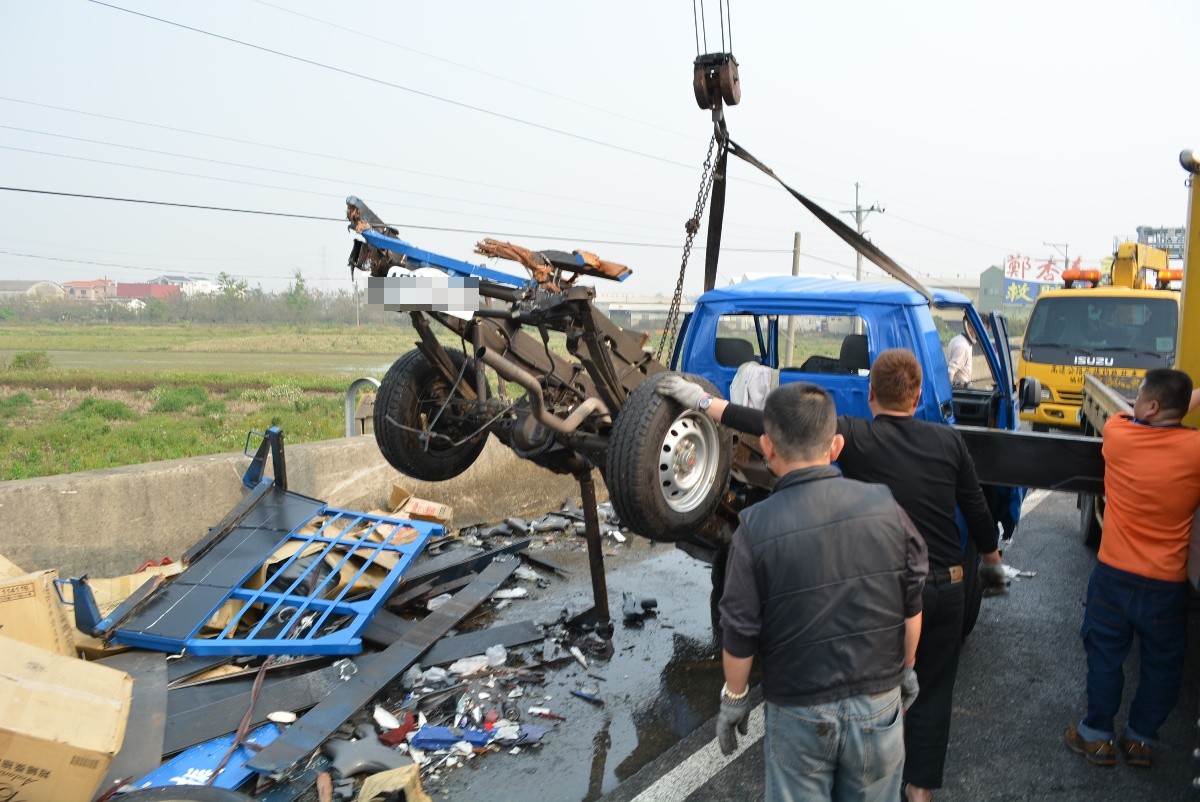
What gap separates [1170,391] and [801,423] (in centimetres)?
239

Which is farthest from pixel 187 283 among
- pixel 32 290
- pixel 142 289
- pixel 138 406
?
pixel 138 406

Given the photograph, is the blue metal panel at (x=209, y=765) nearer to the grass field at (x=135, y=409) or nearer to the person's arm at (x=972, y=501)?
the person's arm at (x=972, y=501)

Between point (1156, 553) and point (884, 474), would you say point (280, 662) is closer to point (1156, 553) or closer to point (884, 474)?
point (884, 474)

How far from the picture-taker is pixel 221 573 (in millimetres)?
5141

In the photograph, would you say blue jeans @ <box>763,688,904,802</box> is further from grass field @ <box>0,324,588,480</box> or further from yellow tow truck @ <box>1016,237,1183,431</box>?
yellow tow truck @ <box>1016,237,1183,431</box>

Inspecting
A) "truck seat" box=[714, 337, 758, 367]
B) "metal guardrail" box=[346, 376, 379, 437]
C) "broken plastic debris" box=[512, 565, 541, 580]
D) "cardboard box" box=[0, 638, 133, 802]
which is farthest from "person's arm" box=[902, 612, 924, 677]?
"metal guardrail" box=[346, 376, 379, 437]

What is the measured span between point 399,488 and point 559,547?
147cm

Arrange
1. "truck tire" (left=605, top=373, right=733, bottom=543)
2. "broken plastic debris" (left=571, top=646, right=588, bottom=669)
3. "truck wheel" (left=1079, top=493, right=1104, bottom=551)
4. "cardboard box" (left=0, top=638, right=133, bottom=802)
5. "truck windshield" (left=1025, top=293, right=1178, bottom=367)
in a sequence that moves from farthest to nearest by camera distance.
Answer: "truck windshield" (left=1025, top=293, right=1178, bottom=367) → "truck wheel" (left=1079, top=493, right=1104, bottom=551) → "broken plastic debris" (left=571, top=646, right=588, bottom=669) → "truck tire" (left=605, top=373, right=733, bottom=543) → "cardboard box" (left=0, top=638, right=133, bottom=802)

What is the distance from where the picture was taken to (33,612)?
408cm

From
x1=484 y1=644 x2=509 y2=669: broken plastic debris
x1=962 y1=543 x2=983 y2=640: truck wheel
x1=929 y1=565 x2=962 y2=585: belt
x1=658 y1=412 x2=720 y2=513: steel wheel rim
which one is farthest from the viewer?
x1=484 y1=644 x2=509 y2=669: broken plastic debris

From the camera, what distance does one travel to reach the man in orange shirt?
371 centimetres

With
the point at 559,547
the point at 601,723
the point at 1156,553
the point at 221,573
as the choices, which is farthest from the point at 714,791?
the point at 559,547

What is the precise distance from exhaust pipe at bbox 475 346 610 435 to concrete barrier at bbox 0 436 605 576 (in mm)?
2839

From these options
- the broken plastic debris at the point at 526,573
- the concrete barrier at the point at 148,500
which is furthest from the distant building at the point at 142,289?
the broken plastic debris at the point at 526,573
